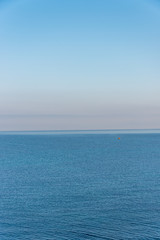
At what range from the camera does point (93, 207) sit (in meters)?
36.1

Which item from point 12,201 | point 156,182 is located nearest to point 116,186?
point 156,182

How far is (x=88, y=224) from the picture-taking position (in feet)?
101

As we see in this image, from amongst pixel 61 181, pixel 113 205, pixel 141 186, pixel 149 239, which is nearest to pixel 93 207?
pixel 113 205

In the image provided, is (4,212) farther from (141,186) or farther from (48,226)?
(141,186)

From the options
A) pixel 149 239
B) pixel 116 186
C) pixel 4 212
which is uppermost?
pixel 116 186

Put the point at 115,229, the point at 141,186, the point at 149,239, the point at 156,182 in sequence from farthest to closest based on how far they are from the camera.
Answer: the point at 156,182
the point at 141,186
the point at 115,229
the point at 149,239

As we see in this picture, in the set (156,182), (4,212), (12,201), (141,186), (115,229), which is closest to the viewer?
(115,229)

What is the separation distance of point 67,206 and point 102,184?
1334 cm

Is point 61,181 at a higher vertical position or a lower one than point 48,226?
higher

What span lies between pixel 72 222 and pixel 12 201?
10739 mm

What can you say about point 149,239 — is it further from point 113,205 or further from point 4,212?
point 4,212

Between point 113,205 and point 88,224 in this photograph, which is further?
point 113,205

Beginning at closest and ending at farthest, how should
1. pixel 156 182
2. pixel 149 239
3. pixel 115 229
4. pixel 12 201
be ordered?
pixel 149 239, pixel 115 229, pixel 12 201, pixel 156 182

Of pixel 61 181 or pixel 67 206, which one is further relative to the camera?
pixel 61 181
